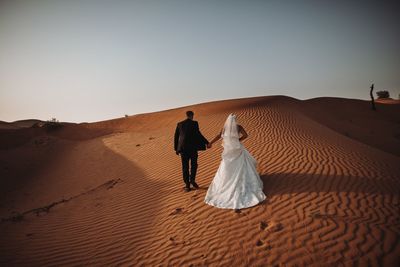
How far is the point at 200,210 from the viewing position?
5301 mm

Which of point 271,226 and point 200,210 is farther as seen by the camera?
point 200,210

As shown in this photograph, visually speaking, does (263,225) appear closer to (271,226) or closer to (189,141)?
(271,226)

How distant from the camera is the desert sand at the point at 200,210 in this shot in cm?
390

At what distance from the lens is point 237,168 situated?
5543mm

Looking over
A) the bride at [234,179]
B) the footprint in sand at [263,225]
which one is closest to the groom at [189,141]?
the bride at [234,179]

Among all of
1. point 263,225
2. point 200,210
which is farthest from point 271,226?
point 200,210

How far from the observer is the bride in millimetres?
5262

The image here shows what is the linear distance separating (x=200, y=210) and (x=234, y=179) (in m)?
1.08

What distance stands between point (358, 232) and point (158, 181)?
5629 mm

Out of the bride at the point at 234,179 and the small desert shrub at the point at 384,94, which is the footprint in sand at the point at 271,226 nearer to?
the bride at the point at 234,179

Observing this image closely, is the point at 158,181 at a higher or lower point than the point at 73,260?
higher

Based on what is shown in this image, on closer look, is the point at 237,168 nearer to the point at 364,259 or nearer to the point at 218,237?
the point at 218,237

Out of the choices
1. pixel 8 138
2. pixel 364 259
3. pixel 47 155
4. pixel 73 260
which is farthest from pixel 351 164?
pixel 8 138

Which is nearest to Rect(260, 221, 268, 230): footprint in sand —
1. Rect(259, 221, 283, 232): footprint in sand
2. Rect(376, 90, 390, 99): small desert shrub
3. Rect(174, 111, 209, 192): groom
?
Rect(259, 221, 283, 232): footprint in sand
